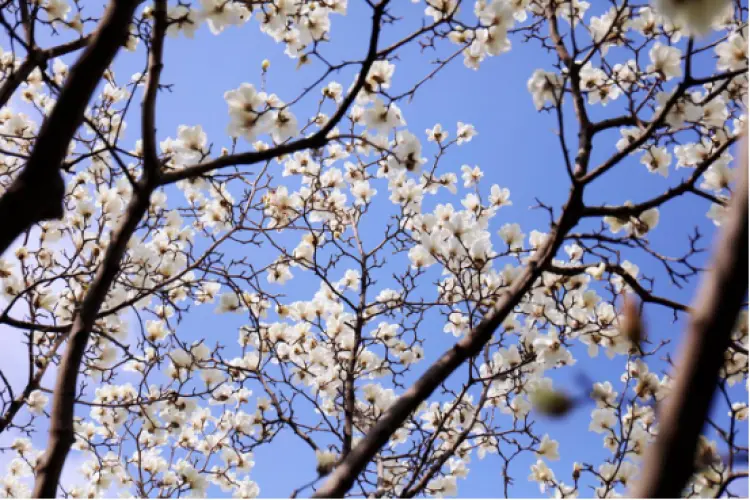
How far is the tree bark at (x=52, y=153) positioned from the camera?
57.9 inches

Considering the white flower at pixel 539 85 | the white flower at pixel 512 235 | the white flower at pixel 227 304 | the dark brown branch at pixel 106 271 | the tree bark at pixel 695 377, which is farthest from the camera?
the white flower at pixel 227 304

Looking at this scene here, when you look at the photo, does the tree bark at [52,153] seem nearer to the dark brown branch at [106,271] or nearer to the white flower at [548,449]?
the dark brown branch at [106,271]

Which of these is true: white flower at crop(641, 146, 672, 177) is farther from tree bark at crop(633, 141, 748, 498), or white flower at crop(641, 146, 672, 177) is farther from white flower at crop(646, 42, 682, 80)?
tree bark at crop(633, 141, 748, 498)

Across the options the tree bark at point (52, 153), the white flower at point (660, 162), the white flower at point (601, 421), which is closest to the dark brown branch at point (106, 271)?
the tree bark at point (52, 153)

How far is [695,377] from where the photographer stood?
286 mm

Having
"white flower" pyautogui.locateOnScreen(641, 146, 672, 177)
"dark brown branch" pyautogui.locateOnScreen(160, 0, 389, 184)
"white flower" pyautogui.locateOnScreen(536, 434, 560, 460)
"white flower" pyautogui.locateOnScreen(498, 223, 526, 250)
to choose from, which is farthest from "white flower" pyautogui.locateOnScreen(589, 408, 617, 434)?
"dark brown branch" pyautogui.locateOnScreen(160, 0, 389, 184)

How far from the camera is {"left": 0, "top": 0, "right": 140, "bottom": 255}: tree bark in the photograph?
4.83ft

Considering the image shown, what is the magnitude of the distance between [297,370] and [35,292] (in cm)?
171

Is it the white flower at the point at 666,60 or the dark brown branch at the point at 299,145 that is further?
the white flower at the point at 666,60

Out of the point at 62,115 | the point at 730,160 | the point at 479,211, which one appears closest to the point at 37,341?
the point at 62,115

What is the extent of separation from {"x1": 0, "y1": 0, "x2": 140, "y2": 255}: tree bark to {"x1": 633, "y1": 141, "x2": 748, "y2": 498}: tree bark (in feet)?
5.15

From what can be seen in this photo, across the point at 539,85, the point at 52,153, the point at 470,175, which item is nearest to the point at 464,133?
the point at 470,175

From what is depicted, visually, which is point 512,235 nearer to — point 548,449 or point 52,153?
point 548,449

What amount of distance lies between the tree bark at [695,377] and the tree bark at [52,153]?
5.15 feet
